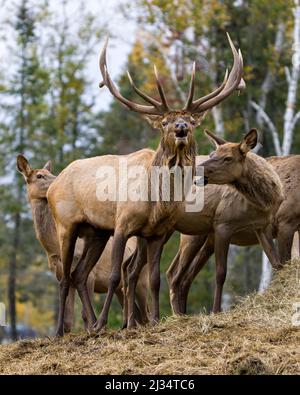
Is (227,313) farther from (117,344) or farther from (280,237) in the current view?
(280,237)

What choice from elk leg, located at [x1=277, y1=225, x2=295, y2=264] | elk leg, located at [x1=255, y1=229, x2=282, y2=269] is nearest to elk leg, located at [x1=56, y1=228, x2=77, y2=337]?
elk leg, located at [x1=255, y1=229, x2=282, y2=269]

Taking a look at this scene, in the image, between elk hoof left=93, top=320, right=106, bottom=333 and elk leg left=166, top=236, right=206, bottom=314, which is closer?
elk hoof left=93, top=320, right=106, bottom=333

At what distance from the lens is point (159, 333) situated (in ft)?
41.5

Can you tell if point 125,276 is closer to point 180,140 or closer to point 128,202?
point 128,202

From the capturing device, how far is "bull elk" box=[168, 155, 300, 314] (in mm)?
16062

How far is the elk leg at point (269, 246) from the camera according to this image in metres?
15.2

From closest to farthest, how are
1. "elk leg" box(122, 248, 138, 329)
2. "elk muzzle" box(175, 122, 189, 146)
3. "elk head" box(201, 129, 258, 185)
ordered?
"elk muzzle" box(175, 122, 189, 146), "elk head" box(201, 129, 258, 185), "elk leg" box(122, 248, 138, 329)

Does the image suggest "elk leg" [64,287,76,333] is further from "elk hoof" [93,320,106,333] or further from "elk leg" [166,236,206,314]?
"elk hoof" [93,320,106,333]

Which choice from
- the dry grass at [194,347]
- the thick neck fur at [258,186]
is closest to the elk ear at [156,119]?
the thick neck fur at [258,186]

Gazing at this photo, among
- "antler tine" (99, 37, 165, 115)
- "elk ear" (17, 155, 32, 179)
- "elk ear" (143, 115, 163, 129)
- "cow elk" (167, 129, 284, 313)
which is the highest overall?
"antler tine" (99, 37, 165, 115)

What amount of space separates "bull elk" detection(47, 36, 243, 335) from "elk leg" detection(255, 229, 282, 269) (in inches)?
77.4

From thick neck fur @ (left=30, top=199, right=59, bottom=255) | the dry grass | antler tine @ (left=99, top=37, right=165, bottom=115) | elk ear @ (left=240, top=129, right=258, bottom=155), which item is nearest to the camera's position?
the dry grass

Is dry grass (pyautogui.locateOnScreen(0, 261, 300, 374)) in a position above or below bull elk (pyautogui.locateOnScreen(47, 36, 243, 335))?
below

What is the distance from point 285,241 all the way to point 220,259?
1.42m
